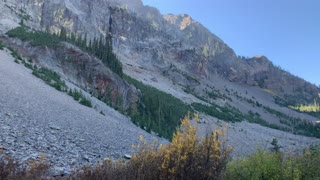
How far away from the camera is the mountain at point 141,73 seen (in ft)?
138

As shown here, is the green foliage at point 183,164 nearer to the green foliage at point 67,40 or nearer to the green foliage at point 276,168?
the green foliage at point 276,168

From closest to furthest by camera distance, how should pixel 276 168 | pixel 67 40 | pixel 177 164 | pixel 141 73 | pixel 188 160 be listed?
pixel 177 164 → pixel 188 160 → pixel 276 168 → pixel 67 40 → pixel 141 73

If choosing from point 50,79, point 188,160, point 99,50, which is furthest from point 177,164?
point 99,50

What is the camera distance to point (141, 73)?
363 ft

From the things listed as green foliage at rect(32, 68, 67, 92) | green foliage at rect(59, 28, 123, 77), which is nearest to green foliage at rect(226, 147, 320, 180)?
green foliage at rect(32, 68, 67, 92)

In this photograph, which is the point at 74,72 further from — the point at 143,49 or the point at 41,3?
the point at 143,49

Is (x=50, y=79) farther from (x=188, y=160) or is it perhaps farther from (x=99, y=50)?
(x=188, y=160)

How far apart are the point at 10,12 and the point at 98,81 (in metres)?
41.7

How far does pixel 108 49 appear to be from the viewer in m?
54.9

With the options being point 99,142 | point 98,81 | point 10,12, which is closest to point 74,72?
point 98,81

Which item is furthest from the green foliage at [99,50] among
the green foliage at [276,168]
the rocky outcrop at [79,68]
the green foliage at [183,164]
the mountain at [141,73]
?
the green foliage at [183,164]

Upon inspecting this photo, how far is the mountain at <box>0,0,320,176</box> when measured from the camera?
4212 centimetres

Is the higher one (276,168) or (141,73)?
(141,73)

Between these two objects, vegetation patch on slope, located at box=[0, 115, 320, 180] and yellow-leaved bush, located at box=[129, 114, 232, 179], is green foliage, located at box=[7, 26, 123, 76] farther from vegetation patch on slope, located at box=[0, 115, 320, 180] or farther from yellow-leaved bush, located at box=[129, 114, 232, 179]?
yellow-leaved bush, located at box=[129, 114, 232, 179]
